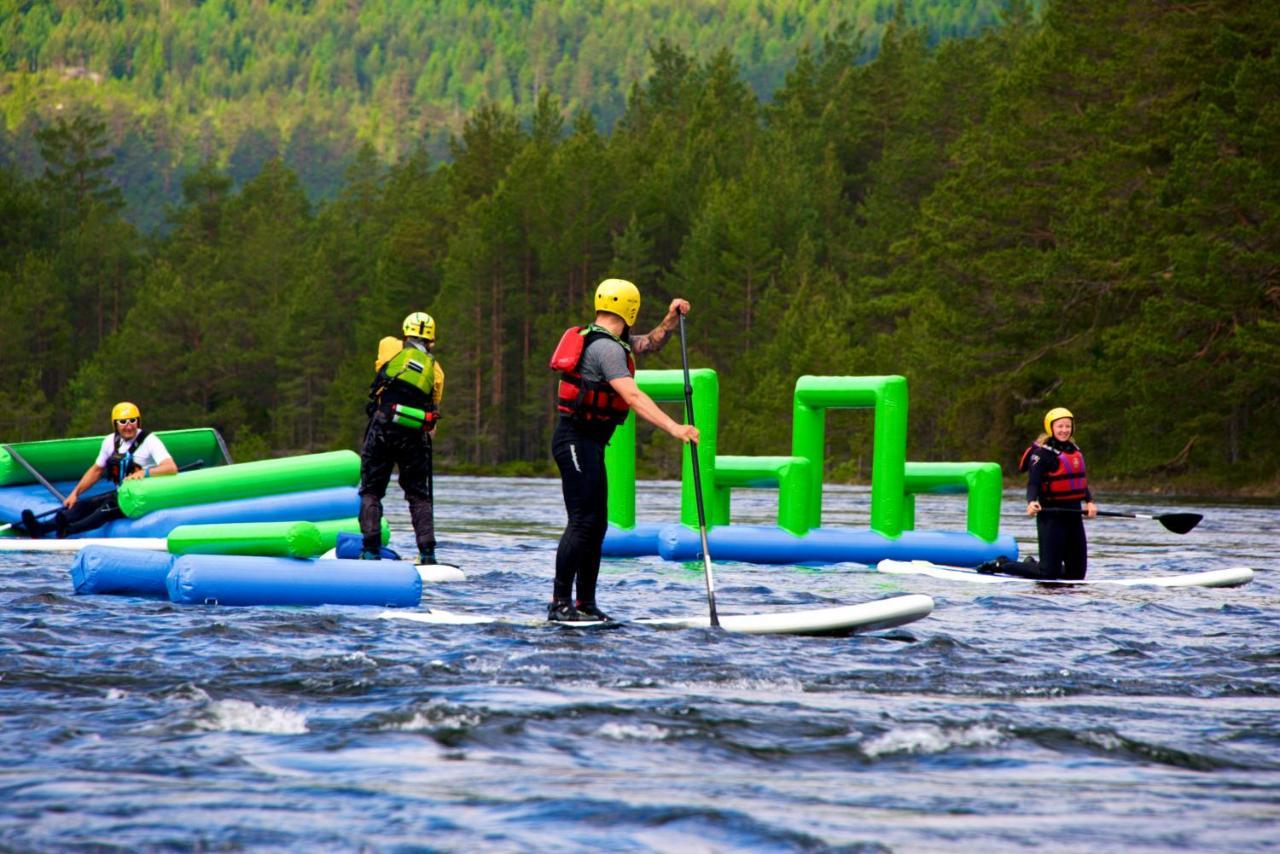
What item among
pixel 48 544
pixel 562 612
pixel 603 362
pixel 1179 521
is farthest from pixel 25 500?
pixel 1179 521

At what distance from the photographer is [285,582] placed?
32.4 feet

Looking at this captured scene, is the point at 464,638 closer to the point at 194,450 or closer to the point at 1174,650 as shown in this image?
the point at 1174,650

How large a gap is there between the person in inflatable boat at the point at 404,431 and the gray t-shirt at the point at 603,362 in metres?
3.66

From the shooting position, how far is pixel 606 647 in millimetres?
8195

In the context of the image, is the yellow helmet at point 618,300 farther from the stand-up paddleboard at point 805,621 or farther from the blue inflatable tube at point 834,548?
the blue inflatable tube at point 834,548

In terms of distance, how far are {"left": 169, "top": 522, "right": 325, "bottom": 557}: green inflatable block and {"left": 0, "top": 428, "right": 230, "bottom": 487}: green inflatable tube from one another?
4.51m

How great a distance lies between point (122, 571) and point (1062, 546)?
6898mm

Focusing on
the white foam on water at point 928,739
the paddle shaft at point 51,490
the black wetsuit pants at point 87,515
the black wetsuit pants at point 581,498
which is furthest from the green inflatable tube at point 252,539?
the white foam on water at point 928,739

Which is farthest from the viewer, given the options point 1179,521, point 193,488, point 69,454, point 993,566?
point 69,454

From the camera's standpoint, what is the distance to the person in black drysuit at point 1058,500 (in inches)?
495

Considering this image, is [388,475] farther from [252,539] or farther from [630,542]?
[630,542]

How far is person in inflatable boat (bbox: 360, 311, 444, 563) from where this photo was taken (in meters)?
12.5

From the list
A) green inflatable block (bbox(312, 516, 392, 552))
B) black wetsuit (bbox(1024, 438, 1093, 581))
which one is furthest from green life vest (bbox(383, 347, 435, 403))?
black wetsuit (bbox(1024, 438, 1093, 581))

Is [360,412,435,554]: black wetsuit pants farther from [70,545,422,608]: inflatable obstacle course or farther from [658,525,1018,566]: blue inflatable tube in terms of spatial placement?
[658,525,1018,566]: blue inflatable tube
